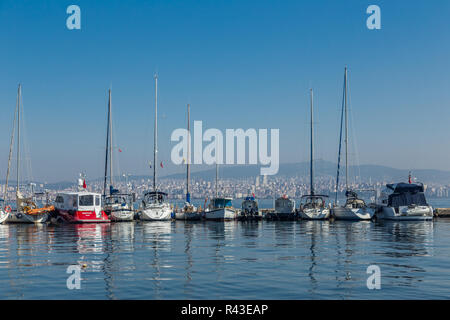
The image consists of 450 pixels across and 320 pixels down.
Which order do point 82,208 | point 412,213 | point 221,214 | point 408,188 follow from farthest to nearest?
point 221,214
point 408,188
point 412,213
point 82,208

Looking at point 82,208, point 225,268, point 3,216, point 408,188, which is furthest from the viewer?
point 408,188

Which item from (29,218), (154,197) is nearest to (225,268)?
(29,218)

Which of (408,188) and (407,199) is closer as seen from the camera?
(407,199)

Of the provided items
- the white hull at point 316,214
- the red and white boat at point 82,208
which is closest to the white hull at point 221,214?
the white hull at point 316,214

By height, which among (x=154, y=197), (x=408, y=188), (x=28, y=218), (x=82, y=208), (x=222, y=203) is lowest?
(x=28, y=218)

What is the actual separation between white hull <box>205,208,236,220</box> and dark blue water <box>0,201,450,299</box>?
28144 millimetres

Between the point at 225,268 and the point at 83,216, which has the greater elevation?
the point at 225,268

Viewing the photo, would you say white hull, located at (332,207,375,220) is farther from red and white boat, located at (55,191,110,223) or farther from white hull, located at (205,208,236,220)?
red and white boat, located at (55,191,110,223)

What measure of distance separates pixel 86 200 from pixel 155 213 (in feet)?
30.7

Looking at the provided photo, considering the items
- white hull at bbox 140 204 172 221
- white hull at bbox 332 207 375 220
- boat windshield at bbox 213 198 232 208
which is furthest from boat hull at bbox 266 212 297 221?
white hull at bbox 140 204 172 221

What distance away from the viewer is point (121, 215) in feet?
216

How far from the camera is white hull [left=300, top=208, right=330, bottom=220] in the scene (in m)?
67.0

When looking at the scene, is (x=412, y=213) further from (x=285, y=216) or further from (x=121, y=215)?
(x=121, y=215)
